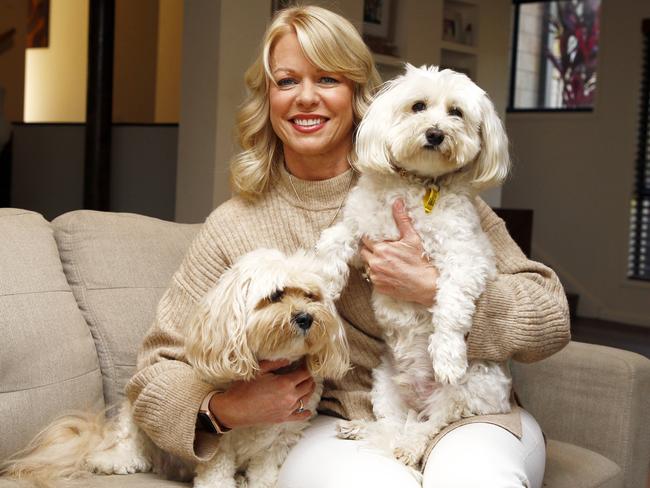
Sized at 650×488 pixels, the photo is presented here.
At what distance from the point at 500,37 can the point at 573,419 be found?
498 cm

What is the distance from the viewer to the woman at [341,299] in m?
1.77

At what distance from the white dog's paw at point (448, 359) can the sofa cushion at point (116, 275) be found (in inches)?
30.1

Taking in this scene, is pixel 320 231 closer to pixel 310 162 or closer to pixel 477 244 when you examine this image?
pixel 310 162

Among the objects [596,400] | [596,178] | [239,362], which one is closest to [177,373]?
[239,362]

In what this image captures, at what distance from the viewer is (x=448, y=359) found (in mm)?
1813

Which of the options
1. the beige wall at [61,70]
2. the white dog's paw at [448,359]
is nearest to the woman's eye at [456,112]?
the white dog's paw at [448,359]

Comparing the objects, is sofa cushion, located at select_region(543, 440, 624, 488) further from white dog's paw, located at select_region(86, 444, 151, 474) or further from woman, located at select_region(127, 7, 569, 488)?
white dog's paw, located at select_region(86, 444, 151, 474)

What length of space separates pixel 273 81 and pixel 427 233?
0.51 metres

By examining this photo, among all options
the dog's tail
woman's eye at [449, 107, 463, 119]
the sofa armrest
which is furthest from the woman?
the sofa armrest

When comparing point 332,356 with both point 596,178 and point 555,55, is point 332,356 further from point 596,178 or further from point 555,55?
point 555,55

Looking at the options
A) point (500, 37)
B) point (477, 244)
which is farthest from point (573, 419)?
point (500, 37)

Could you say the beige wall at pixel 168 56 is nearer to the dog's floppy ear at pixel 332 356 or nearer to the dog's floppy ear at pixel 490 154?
the dog's floppy ear at pixel 490 154

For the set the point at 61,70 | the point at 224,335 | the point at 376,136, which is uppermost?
the point at 61,70

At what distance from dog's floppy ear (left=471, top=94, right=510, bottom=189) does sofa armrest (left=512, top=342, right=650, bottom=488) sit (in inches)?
25.4
